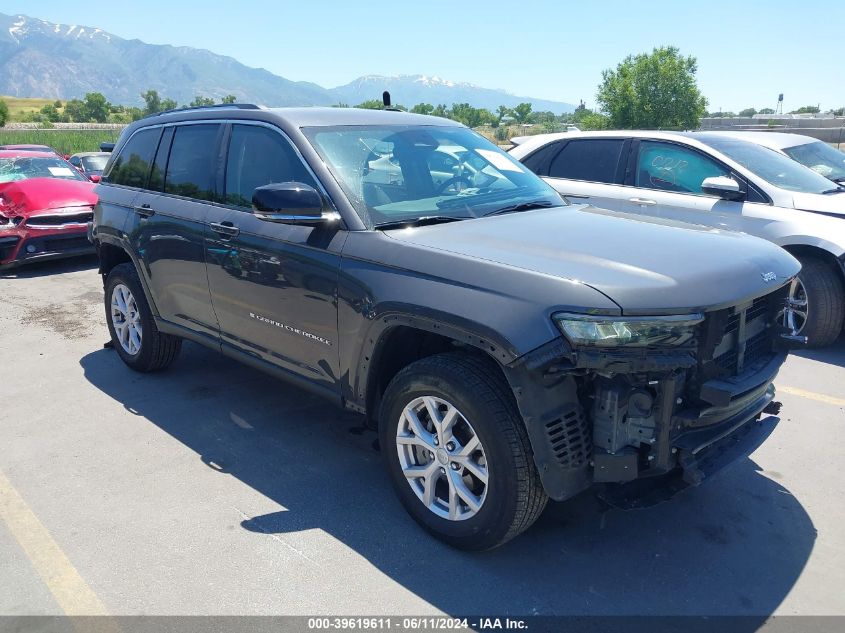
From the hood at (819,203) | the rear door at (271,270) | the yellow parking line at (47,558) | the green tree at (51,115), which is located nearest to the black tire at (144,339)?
the rear door at (271,270)

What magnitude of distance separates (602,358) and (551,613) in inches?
40.9

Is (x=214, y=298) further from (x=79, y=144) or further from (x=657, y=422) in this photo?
(x=79, y=144)

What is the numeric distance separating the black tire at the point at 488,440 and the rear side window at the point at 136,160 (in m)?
3.01

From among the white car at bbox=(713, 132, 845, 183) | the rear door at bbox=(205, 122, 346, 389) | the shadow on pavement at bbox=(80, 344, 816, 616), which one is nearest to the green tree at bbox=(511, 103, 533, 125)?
the white car at bbox=(713, 132, 845, 183)

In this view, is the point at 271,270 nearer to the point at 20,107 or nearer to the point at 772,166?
the point at 772,166

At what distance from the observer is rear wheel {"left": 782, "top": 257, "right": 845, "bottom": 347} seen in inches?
224

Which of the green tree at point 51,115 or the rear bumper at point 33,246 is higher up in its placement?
the green tree at point 51,115

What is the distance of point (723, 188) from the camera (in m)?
5.89

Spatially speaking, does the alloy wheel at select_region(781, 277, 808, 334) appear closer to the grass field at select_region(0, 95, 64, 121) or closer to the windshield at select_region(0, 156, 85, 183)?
the windshield at select_region(0, 156, 85, 183)

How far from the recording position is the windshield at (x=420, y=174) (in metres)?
3.54

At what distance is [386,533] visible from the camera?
10.7ft

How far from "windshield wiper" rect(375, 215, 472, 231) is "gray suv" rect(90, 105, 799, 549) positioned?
1 centimetres

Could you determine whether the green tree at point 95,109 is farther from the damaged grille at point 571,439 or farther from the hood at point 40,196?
the damaged grille at point 571,439

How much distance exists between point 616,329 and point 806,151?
6.18 meters
